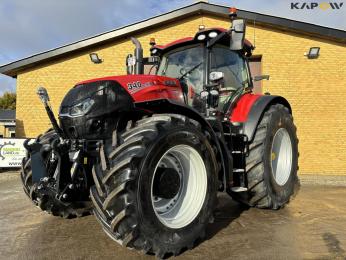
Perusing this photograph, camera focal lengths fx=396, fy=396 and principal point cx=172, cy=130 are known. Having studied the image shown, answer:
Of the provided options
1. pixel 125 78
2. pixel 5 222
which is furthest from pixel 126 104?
pixel 5 222

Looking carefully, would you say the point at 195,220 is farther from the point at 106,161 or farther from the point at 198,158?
the point at 106,161

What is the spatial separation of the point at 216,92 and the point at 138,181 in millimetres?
2001

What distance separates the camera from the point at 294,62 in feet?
42.1

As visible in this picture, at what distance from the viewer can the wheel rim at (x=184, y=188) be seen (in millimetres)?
3906

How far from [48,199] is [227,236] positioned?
1.89m

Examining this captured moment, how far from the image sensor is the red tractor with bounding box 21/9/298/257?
338 centimetres

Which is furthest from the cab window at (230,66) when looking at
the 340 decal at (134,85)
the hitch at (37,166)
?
the hitch at (37,166)

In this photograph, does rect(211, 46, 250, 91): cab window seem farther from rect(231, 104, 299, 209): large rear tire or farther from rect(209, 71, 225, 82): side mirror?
rect(231, 104, 299, 209): large rear tire

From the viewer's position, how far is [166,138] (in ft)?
11.8

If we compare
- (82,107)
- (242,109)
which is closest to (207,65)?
(242,109)

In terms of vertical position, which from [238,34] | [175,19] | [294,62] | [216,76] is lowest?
[216,76]

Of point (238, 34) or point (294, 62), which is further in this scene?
point (294, 62)

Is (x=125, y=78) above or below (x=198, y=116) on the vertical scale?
above

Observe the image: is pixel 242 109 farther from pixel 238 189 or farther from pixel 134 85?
pixel 134 85
